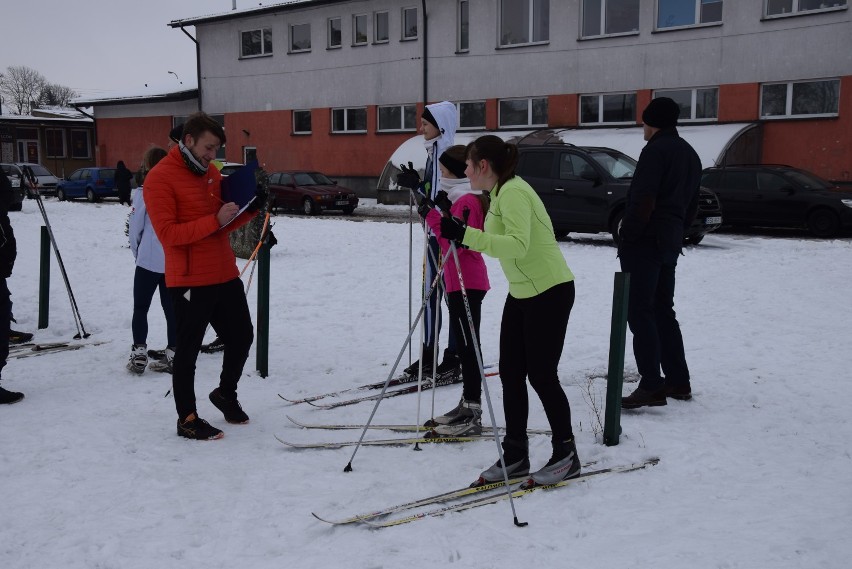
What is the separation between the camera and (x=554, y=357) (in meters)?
3.95

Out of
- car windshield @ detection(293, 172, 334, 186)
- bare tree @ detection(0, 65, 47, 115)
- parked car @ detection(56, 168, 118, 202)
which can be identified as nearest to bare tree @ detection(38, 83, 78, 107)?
bare tree @ detection(0, 65, 47, 115)

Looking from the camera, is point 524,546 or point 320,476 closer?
point 524,546

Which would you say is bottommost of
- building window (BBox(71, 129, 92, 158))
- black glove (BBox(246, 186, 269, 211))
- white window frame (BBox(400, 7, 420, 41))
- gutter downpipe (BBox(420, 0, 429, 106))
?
black glove (BBox(246, 186, 269, 211))

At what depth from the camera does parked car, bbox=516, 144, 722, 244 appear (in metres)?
13.8

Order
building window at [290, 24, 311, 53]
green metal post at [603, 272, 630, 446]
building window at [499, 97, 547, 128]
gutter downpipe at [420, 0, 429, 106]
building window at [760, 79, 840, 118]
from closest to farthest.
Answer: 1. green metal post at [603, 272, 630, 446]
2. building window at [760, 79, 840, 118]
3. building window at [499, 97, 547, 128]
4. gutter downpipe at [420, 0, 429, 106]
5. building window at [290, 24, 311, 53]

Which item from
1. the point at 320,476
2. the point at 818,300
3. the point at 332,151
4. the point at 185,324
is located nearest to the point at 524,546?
the point at 320,476

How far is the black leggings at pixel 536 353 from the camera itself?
393 centimetres

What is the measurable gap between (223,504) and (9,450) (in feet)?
5.06

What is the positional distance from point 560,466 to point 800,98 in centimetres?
2074

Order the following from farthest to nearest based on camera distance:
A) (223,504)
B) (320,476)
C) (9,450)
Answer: (9,450), (320,476), (223,504)

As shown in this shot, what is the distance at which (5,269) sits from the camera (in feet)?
19.0

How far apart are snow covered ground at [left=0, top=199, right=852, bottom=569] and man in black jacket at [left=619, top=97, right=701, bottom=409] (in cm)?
31

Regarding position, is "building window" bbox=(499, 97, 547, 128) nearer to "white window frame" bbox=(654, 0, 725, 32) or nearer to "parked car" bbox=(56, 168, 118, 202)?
"white window frame" bbox=(654, 0, 725, 32)

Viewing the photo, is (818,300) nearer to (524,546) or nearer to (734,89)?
(524,546)
